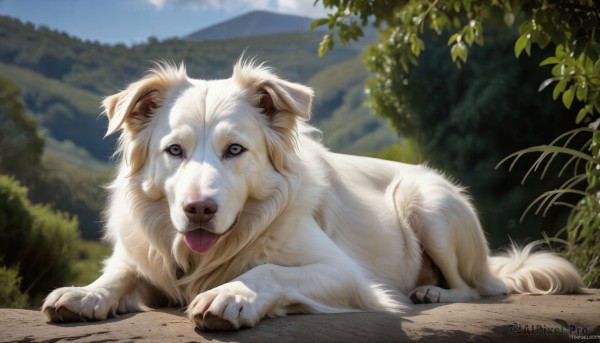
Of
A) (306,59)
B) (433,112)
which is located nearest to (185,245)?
(433,112)

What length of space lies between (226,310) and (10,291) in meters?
4.67

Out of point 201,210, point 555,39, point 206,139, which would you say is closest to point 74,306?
point 201,210

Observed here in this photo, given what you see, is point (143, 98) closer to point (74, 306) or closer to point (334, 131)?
point (74, 306)

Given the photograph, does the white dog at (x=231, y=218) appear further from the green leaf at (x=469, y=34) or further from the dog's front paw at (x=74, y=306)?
the green leaf at (x=469, y=34)

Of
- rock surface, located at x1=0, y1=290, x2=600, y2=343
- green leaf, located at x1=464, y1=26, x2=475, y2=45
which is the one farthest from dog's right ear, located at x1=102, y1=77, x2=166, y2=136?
green leaf, located at x1=464, y1=26, x2=475, y2=45

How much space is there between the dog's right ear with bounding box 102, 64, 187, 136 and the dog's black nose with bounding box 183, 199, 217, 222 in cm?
82

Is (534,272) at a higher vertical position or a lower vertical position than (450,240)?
lower

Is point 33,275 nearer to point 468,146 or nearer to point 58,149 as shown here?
point 58,149

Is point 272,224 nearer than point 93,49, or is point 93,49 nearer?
point 272,224

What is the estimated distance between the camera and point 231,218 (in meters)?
3.46

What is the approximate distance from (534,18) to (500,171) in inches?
216

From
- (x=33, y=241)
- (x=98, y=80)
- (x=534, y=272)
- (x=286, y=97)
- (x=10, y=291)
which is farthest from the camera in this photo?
(x=98, y=80)

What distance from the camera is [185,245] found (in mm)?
3760

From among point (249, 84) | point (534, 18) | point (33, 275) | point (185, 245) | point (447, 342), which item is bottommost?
point (33, 275)
